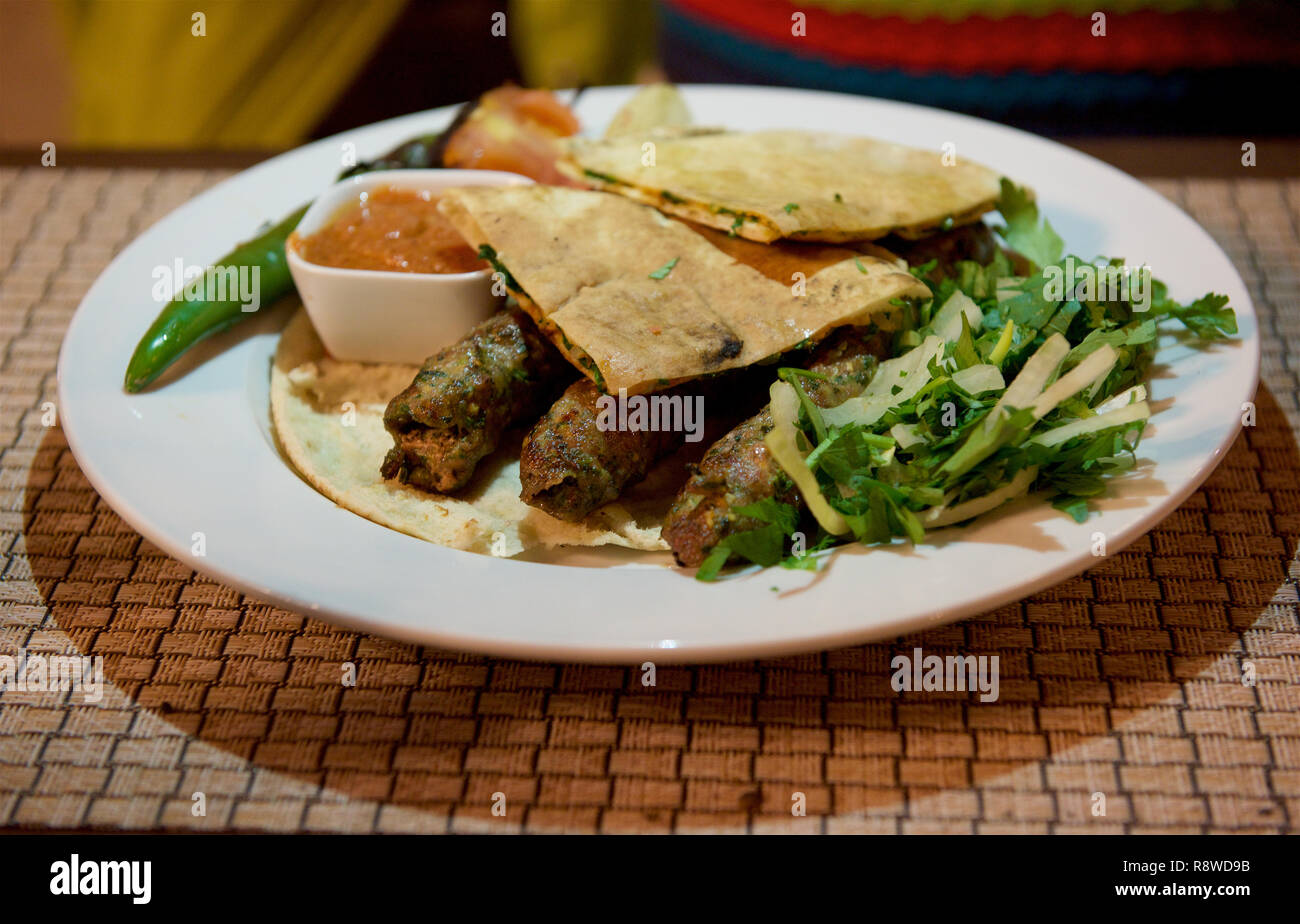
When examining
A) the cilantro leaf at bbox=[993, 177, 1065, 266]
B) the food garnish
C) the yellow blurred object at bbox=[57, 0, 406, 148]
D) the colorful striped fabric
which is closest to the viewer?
the food garnish

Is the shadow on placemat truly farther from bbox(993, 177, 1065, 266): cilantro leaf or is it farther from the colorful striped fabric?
the colorful striped fabric

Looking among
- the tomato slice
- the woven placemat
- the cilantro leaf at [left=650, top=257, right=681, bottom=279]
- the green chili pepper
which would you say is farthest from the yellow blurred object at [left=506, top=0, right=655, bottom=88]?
the woven placemat

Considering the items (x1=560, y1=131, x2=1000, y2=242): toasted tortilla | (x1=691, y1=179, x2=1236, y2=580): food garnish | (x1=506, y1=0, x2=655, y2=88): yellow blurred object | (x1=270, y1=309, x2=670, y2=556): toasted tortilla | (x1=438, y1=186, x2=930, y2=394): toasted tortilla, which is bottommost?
(x1=506, y1=0, x2=655, y2=88): yellow blurred object

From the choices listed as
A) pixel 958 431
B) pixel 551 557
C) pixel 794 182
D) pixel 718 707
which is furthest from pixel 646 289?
pixel 718 707

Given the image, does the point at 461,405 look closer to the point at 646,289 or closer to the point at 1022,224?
the point at 646,289

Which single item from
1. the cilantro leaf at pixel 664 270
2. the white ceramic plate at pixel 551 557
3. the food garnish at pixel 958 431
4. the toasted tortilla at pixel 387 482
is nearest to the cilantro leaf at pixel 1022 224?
the white ceramic plate at pixel 551 557

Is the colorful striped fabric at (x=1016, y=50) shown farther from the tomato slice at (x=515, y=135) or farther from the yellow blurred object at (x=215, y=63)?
the yellow blurred object at (x=215, y=63)
